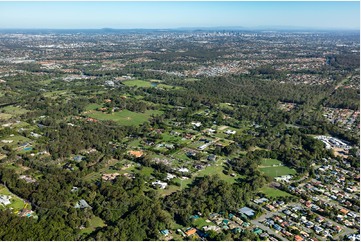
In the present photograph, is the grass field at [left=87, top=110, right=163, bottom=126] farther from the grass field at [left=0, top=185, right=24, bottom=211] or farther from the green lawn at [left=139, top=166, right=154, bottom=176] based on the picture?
the grass field at [left=0, top=185, right=24, bottom=211]

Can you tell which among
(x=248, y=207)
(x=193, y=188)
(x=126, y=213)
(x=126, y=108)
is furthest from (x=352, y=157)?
(x=126, y=108)

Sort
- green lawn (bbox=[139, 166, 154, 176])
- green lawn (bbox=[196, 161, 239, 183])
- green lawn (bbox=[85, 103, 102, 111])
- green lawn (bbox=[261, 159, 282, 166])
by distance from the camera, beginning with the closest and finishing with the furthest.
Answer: green lawn (bbox=[196, 161, 239, 183])
green lawn (bbox=[139, 166, 154, 176])
green lawn (bbox=[261, 159, 282, 166])
green lawn (bbox=[85, 103, 102, 111])

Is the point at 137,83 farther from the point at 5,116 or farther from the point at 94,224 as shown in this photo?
the point at 94,224

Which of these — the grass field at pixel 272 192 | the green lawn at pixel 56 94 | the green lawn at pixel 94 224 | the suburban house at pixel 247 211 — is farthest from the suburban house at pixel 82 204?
the green lawn at pixel 56 94

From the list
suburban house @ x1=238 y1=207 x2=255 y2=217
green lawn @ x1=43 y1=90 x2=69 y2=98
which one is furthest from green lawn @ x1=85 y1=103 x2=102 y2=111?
suburban house @ x1=238 y1=207 x2=255 y2=217

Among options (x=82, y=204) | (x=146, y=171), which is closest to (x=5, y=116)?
(x=146, y=171)

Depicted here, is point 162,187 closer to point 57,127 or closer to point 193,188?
point 193,188
